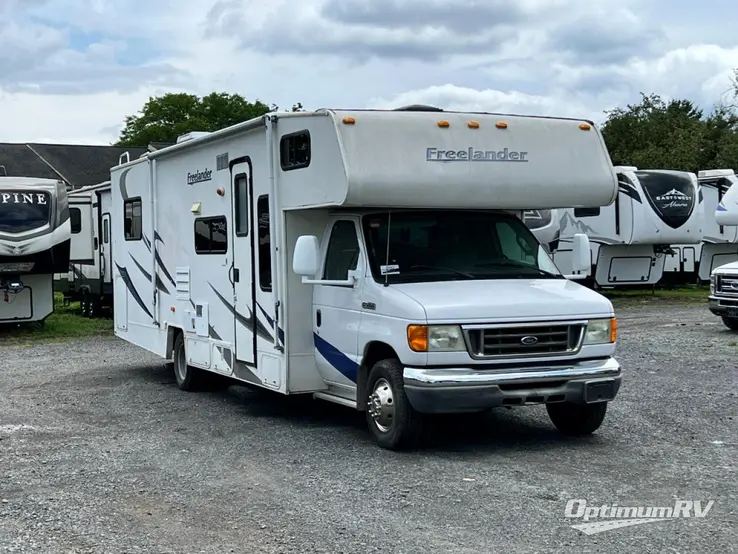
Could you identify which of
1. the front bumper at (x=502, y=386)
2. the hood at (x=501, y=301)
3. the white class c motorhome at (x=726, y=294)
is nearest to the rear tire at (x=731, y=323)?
the white class c motorhome at (x=726, y=294)

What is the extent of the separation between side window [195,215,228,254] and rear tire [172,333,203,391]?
4.65ft

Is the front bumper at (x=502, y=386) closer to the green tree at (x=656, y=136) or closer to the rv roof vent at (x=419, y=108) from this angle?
the rv roof vent at (x=419, y=108)

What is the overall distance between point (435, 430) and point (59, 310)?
18282 mm

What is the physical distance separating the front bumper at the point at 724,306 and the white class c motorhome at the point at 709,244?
9147 millimetres

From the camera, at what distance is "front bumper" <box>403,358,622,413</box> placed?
25.5ft

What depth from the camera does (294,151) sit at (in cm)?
914

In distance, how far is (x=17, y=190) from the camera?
63.3ft

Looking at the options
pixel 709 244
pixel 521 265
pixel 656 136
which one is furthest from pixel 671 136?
pixel 521 265

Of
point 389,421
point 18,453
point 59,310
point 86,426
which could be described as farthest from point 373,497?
point 59,310

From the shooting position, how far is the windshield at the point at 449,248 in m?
8.64

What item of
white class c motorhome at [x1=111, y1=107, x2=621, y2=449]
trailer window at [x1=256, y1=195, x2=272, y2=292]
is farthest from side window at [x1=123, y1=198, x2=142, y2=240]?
trailer window at [x1=256, y1=195, x2=272, y2=292]

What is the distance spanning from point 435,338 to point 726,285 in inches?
417

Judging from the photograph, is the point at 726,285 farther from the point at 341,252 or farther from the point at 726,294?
the point at 341,252

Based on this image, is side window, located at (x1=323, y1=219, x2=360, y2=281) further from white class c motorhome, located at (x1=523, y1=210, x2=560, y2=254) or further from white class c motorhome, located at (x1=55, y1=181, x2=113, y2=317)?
white class c motorhome, located at (x1=55, y1=181, x2=113, y2=317)
